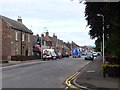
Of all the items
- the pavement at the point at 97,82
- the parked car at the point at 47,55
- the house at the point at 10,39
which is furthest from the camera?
the parked car at the point at 47,55

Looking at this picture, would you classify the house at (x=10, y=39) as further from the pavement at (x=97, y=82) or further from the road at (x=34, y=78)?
the pavement at (x=97, y=82)

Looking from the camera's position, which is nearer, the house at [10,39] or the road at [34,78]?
the road at [34,78]

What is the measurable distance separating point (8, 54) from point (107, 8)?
52142mm

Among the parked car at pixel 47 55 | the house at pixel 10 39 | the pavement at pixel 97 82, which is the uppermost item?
the house at pixel 10 39

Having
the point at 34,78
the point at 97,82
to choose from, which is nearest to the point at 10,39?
the point at 34,78

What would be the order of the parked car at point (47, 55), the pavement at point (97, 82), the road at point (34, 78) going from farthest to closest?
1. the parked car at point (47, 55)
2. the road at point (34, 78)
3. the pavement at point (97, 82)

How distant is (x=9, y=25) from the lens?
2931 inches

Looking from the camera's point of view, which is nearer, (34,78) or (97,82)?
(97,82)

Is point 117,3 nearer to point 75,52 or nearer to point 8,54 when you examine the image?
point 8,54

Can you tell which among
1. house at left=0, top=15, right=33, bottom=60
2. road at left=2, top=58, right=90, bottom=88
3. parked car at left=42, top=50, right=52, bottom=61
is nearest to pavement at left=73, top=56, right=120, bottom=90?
road at left=2, top=58, right=90, bottom=88

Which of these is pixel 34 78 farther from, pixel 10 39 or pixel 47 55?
pixel 47 55

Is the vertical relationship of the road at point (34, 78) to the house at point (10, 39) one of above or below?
below

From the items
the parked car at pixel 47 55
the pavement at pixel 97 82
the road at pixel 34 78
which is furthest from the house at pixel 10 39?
the pavement at pixel 97 82

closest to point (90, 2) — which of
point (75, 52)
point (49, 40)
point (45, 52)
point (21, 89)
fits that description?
point (21, 89)
